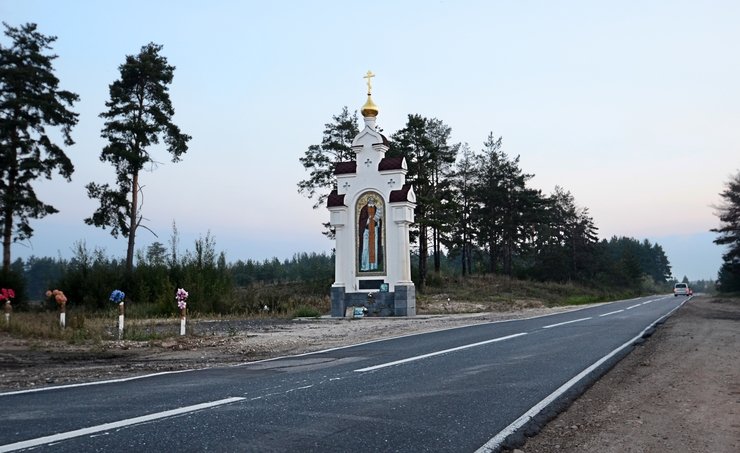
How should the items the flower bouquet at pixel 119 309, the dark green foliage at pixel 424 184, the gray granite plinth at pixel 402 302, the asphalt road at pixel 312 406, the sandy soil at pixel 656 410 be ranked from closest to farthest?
1. the asphalt road at pixel 312 406
2. the sandy soil at pixel 656 410
3. the flower bouquet at pixel 119 309
4. the gray granite plinth at pixel 402 302
5. the dark green foliage at pixel 424 184

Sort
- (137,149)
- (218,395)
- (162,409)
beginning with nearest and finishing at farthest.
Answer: (162,409) → (218,395) → (137,149)

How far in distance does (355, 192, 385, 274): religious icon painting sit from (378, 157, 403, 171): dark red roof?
1336 mm

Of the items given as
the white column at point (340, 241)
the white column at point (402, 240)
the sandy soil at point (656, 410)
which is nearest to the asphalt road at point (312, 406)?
the sandy soil at point (656, 410)

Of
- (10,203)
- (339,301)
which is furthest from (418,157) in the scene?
(10,203)

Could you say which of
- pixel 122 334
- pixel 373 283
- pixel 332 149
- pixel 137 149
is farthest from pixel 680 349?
pixel 332 149

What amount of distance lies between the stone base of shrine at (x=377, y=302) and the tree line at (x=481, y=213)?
13.8 m

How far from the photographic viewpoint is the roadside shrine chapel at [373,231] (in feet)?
95.3

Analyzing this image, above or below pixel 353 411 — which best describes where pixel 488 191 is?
above

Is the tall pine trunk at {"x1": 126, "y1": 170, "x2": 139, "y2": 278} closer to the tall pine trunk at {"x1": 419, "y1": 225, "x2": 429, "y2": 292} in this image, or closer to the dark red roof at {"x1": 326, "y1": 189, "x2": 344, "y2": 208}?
the dark red roof at {"x1": 326, "y1": 189, "x2": 344, "y2": 208}

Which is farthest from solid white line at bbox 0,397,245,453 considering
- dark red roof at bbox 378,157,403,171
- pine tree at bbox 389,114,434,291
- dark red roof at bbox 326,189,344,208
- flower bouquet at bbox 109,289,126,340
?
pine tree at bbox 389,114,434,291

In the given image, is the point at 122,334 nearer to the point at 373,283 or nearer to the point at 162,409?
the point at 162,409

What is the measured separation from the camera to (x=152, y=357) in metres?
12.9

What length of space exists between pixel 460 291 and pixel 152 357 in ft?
120

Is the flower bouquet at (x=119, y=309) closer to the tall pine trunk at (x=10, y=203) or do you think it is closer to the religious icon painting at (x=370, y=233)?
the religious icon painting at (x=370, y=233)
